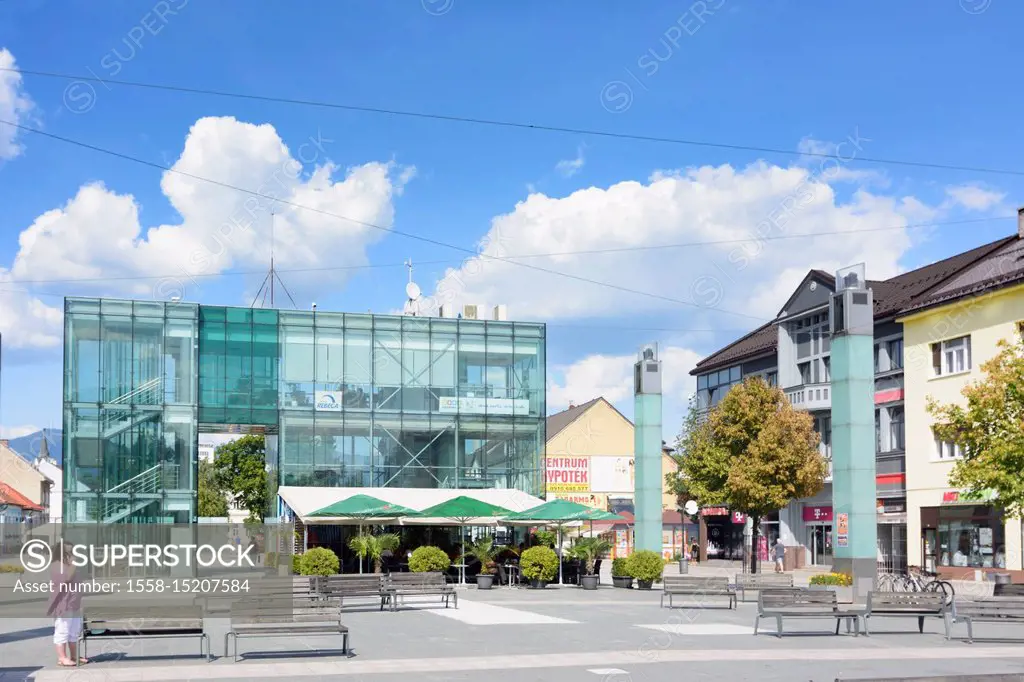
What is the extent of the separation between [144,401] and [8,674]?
1221 inches

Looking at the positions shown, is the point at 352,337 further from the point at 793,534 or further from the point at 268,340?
the point at 793,534

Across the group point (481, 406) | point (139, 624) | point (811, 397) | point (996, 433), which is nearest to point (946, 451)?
point (811, 397)

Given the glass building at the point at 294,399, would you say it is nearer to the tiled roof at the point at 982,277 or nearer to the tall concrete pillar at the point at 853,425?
the tiled roof at the point at 982,277

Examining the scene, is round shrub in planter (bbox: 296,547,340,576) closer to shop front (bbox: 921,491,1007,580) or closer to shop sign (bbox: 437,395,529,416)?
shop sign (bbox: 437,395,529,416)

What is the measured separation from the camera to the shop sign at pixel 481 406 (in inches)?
1922

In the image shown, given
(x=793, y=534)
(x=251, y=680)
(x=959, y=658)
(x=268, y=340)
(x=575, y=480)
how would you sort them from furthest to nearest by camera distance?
(x=575, y=480) → (x=793, y=534) → (x=268, y=340) → (x=959, y=658) → (x=251, y=680)

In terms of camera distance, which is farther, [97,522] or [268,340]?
[268,340]

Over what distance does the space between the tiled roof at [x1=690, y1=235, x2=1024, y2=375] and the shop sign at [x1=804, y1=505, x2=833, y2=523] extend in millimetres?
8769

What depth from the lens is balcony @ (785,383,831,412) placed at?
56312mm

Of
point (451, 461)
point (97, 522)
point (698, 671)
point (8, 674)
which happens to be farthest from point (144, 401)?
point (698, 671)

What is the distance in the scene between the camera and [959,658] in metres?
17.7

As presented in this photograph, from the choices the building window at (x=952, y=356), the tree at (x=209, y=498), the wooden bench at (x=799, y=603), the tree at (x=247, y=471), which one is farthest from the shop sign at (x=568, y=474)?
the wooden bench at (x=799, y=603)

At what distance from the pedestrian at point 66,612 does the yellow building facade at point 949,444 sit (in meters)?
33.6

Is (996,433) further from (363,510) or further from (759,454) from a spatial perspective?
(363,510)
